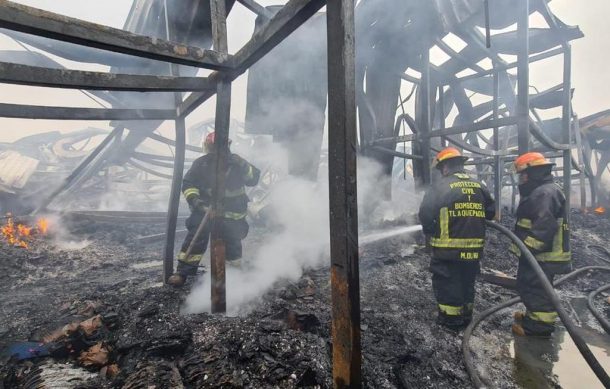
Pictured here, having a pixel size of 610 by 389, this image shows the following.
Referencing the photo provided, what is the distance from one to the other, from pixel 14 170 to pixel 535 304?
12.8m

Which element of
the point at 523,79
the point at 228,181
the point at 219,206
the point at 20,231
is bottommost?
the point at 20,231


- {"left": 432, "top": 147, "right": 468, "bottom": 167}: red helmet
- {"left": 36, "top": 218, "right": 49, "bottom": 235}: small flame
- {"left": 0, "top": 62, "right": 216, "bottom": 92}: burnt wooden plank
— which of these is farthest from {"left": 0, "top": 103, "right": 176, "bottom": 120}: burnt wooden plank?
{"left": 36, "top": 218, "right": 49, "bottom": 235}: small flame

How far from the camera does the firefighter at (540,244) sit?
3.08m

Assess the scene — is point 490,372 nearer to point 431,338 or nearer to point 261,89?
point 431,338

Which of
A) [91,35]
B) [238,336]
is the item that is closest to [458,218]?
[238,336]

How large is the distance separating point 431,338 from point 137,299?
296 centimetres

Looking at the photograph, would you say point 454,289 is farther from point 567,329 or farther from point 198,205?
point 198,205

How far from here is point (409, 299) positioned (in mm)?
3645

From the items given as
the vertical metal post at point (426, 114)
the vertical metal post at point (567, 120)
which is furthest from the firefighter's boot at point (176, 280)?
the vertical metal post at point (567, 120)

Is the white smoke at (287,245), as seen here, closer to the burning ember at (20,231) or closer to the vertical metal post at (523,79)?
the vertical metal post at (523,79)

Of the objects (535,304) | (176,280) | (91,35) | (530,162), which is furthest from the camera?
(176,280)

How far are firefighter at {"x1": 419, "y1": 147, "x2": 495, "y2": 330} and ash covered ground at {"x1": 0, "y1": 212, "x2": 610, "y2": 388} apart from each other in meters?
0.26

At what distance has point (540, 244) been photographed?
320cm

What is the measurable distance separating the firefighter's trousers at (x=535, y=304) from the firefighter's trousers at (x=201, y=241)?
3544 mm
